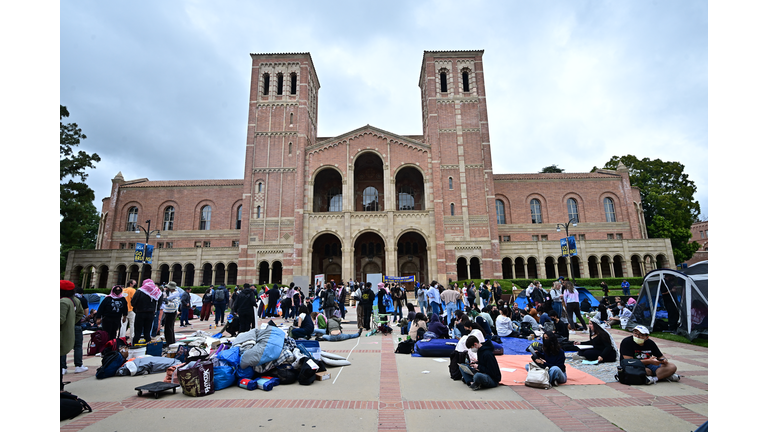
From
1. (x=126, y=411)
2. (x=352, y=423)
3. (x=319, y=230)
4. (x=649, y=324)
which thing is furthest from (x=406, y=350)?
(x=319, y=230)

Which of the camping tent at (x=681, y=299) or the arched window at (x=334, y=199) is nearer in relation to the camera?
the camping tent at (x=681, y=299)

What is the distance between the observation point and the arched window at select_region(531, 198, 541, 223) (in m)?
38.2

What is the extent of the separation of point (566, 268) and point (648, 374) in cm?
3315

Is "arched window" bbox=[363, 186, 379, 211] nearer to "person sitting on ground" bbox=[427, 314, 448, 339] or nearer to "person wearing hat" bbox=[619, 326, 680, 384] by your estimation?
"person sitting on ground" bbox=[427, 314, 448, 339]

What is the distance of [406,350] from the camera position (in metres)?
8.73

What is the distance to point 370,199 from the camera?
36.5 metres

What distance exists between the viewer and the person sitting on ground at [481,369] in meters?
5.55

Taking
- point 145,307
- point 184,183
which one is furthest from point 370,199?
point 145,307

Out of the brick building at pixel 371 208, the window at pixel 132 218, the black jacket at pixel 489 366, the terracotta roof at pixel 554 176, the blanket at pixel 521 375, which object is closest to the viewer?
the black jacket at pixel 489 366

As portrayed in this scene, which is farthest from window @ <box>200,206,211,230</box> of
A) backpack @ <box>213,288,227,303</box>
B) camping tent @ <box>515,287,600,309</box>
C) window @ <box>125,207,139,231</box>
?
camping tent @ <box>515,287,600,309</box>

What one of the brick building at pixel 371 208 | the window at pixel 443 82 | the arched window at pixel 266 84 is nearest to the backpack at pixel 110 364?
the brick building at pixel 371 208

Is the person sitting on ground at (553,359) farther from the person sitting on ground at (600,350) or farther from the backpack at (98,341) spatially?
the backpack at (98,341)

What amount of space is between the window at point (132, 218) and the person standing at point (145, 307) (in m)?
36.7

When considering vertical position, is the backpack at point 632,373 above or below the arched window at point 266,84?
below
